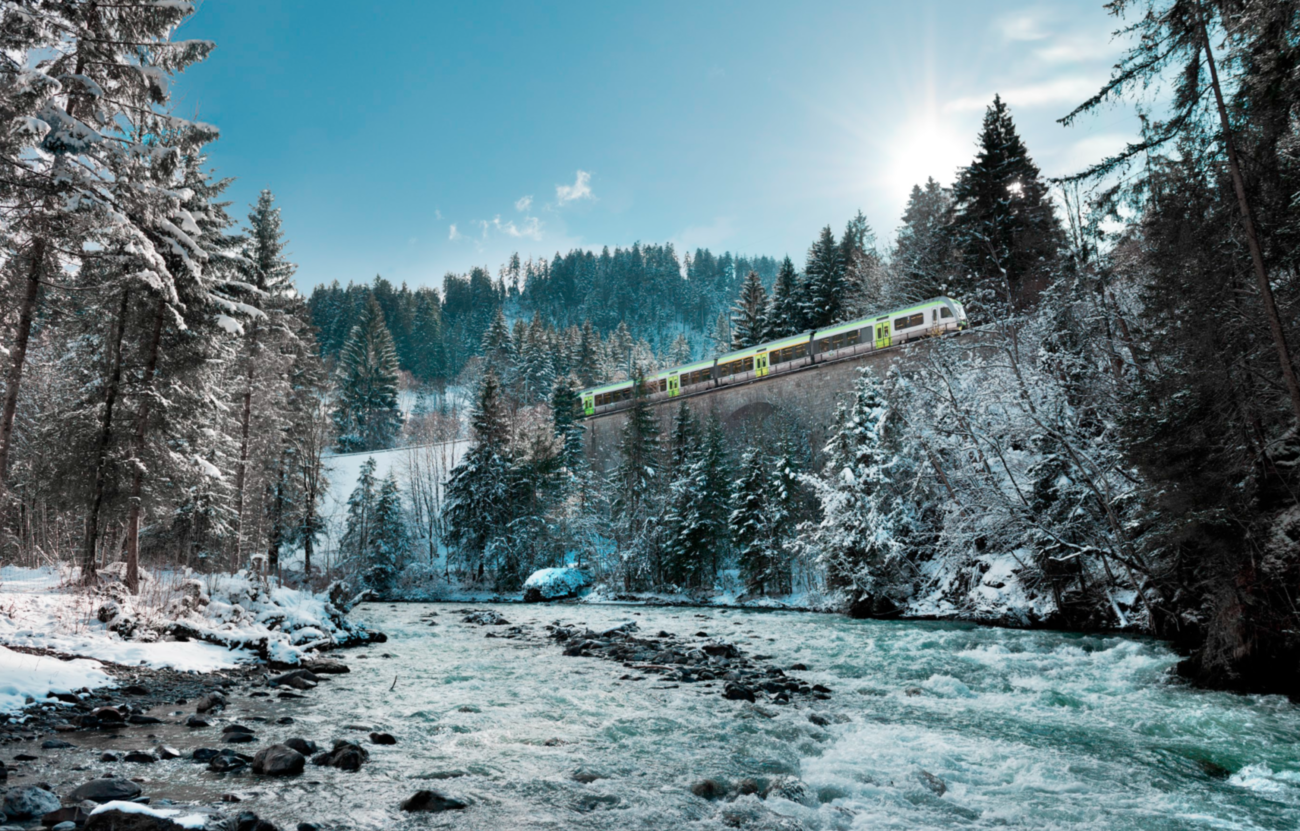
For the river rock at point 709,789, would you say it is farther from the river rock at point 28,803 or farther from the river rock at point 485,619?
the river rock at point 485,619

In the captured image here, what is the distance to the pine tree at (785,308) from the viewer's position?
44.8 m

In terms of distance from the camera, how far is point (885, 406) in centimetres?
2261

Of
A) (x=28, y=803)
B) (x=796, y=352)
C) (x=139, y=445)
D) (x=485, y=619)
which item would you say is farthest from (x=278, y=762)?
(x=796, y=352)

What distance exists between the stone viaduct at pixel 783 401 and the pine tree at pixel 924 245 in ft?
15.8

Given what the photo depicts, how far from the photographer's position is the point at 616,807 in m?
4.95

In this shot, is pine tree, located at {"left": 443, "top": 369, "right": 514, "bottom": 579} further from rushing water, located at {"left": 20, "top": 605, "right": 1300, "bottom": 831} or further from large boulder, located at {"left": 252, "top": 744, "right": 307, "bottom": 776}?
large boulder, located at {"left": 252, "top": 744, "right": 307, "bottom": 776}

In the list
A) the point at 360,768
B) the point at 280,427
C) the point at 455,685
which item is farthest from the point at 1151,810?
the point at 280,427

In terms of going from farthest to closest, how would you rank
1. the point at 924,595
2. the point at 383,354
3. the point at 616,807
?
the point at 383,354 → the point at 924,595 → the point at 616,807

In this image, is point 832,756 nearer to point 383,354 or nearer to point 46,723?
point 46,723

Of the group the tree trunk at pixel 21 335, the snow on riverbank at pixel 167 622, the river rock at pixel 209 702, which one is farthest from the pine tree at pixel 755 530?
the tree trunk at pixel 21 335

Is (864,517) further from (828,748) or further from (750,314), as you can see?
(750,314)

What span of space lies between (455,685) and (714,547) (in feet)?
73.0

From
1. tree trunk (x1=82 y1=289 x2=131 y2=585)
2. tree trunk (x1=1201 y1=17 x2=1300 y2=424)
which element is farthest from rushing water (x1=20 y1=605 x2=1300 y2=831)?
tree trunk (x1=82 y1=289 x2=131 y2=585)

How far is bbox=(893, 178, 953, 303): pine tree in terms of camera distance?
31.2 meters
